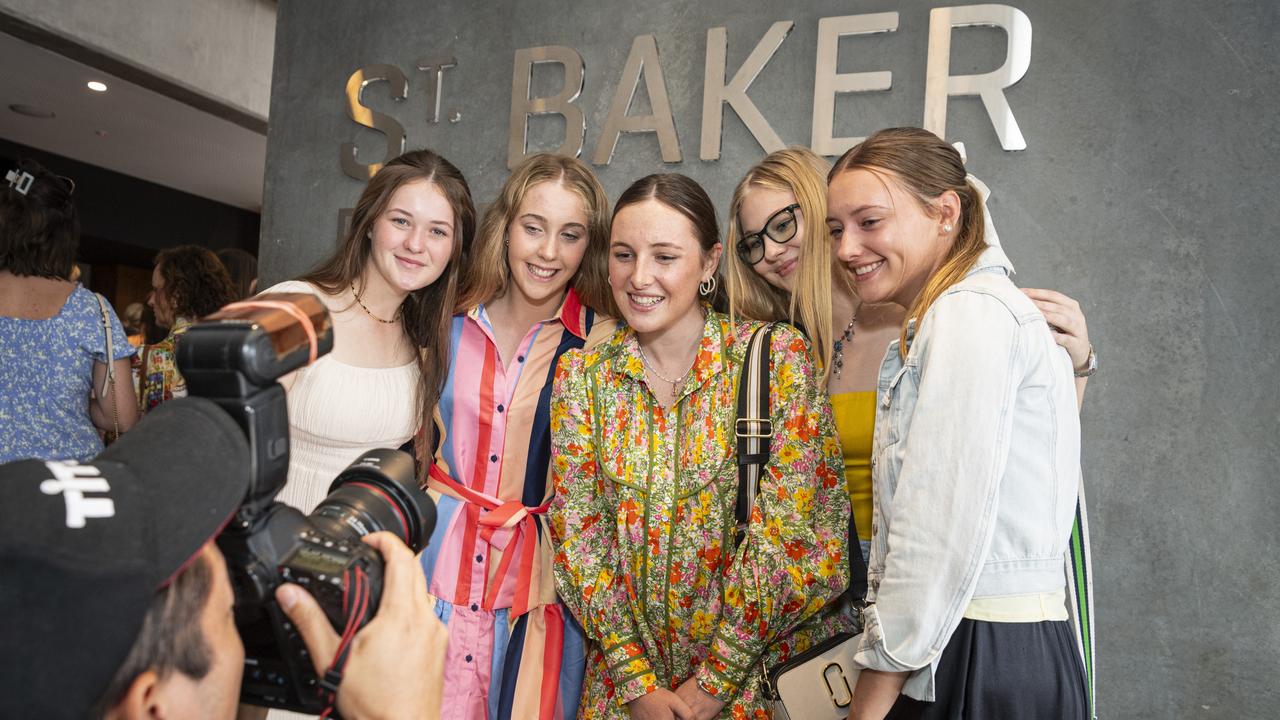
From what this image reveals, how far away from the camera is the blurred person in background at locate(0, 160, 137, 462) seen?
293 cm

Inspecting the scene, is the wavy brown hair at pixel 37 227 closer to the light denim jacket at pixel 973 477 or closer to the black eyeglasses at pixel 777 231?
the black eyeglasses at pixel 777 231

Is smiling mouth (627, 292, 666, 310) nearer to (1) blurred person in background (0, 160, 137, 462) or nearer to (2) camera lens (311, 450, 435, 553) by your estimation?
(2) camera lens (311, 450, 435, 553)

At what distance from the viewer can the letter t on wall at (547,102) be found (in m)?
3.71

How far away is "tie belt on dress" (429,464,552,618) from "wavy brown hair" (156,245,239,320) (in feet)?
9.19

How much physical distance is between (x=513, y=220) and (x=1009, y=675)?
1.74 meters

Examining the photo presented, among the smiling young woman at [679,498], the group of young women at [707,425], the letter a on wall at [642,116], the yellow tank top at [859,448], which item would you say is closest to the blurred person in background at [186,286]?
the letter a on wall at [642,116]

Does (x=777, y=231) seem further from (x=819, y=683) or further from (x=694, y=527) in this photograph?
(x=819, y=683)

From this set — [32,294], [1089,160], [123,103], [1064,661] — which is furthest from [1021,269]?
[123,103]

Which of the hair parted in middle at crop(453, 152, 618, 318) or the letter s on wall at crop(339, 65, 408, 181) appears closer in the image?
the hair parted in middle at crop(453, 152, 618, 318)

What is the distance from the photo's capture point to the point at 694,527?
6.83 feet

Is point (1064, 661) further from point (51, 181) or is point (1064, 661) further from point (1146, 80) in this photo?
point (51, 181)

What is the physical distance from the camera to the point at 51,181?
10.2 feet

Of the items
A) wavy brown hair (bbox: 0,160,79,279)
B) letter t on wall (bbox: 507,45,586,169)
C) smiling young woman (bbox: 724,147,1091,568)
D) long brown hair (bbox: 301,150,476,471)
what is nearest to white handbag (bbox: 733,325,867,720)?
smiling young woman (bbox: 724,147,1091,568)

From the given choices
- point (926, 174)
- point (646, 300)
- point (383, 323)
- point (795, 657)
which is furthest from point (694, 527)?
point (383, 323)
